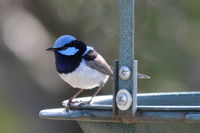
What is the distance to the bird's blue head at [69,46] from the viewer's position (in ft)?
12.8

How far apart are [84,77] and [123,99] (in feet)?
5.26

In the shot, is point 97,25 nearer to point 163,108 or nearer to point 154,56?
point 154,56

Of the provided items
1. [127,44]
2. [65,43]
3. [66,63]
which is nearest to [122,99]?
[127,44]

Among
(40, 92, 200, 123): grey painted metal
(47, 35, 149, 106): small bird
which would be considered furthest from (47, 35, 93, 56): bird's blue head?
(40, 92, 200, 123): grey painted metal

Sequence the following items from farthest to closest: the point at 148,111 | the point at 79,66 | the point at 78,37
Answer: the point at 78,37 < the point at 79,66 < the point at 148,111

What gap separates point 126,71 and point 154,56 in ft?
15.6

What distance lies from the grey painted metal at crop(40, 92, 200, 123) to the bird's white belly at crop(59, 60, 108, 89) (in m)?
0.91

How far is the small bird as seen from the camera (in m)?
3.98

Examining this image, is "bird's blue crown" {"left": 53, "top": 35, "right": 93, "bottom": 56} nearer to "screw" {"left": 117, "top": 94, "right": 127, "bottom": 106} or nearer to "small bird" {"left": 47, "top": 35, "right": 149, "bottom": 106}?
"small bird" {"left": 47, "top": 35, "right": 149, "bottom": 106}

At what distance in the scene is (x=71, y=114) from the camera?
258cm

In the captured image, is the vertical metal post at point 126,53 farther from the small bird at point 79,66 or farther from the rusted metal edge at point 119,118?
the small bird at point 79,66

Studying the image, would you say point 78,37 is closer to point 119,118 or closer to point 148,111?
point 119,118

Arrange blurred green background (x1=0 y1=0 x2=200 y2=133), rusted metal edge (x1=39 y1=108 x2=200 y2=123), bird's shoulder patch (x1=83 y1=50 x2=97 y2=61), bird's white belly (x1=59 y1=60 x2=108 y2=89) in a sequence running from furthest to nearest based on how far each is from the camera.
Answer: blurred green background (x1=0 y1=0 x2=200 y2=133)
bird's shoulder patch (x1=83 y1=50 x2=97 y2=61)
bird's white belly (x1=59 y1=60 x2=108 y2=89)
rusted metal edge (x1=39 y1=108 x2=200 y2=123)

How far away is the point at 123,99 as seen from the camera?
240cm
